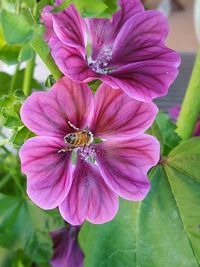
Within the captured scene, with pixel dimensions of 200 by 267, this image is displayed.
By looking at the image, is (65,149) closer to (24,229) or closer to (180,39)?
(24,229)

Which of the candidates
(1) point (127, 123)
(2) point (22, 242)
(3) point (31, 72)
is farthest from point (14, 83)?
(1) point (127, 123)

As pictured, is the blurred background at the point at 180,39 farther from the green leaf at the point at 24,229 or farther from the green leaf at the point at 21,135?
the green leaf at the point at 21,135

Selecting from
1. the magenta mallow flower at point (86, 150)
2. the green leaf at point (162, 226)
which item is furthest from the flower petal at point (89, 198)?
the green leaf at point (162, 226)

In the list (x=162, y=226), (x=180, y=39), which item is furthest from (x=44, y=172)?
(x=180, y=39)

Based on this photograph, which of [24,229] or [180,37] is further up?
[24,229]

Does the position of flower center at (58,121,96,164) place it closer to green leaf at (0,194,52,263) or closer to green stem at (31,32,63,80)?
green stem at (31,32,63,80)
